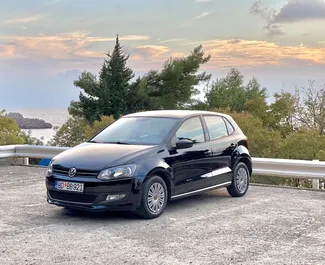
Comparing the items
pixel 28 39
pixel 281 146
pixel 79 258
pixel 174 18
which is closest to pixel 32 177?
pixel 79 258

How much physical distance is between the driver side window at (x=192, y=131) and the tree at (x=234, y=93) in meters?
48.8

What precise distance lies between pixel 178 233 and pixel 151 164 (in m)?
1.28

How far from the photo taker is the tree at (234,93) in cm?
6319

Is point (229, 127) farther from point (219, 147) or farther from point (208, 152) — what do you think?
point (208, 152)

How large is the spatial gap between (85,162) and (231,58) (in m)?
33.1

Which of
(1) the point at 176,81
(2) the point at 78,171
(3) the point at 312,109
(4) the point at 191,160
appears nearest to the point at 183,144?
(4) the point at 191,160

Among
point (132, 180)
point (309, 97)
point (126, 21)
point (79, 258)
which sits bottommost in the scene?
point (79, 258)

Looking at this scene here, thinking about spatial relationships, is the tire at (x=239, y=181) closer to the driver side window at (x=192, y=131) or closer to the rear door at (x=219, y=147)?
the rear door at (x=219, y=147)

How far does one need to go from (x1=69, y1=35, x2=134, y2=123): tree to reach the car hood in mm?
41655

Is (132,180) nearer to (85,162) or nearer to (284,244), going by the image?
(85,162)

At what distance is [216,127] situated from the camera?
9.55 meters

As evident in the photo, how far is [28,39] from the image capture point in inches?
1148

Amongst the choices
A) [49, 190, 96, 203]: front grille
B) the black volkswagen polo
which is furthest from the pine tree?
[49, 190, 96, 203]: front grille

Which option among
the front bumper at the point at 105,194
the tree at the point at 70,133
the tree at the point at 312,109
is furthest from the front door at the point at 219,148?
the tree at the point at 70,133
